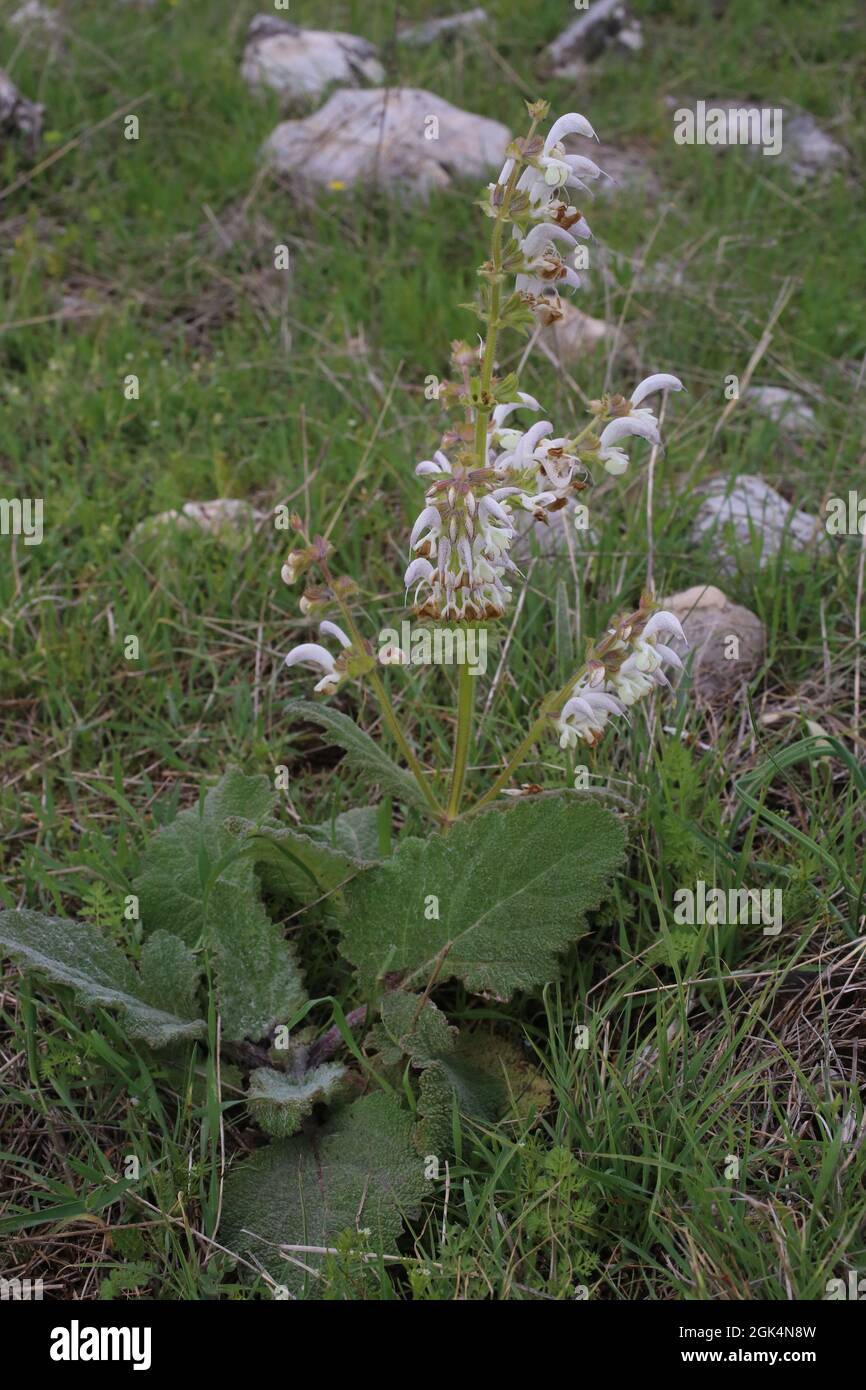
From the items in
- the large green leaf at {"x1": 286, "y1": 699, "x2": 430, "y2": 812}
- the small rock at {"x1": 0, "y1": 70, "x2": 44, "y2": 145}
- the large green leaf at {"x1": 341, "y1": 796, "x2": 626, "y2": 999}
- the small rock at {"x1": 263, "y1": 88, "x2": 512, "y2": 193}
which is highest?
the small rock at {"x1": 0, "y1": 70, "x2": 44, "y2": 145}

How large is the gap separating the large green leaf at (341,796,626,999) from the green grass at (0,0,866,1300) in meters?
0.15

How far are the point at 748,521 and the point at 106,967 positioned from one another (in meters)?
1.90

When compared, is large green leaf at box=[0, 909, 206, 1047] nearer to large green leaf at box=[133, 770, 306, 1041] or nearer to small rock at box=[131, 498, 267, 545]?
large green leaf at box=[133, 770, 306, 1041]

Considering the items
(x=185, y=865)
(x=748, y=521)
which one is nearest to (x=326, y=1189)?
(x=185, y=865)

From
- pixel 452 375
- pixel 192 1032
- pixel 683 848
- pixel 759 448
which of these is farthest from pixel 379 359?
pixel 192 1032

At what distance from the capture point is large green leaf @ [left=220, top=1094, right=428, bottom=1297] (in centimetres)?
194

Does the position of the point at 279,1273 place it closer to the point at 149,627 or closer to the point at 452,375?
the point at 149,627

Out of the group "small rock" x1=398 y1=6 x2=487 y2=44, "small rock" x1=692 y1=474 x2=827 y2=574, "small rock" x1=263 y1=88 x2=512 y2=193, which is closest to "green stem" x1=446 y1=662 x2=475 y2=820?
"small rock" x1=692 y1=474 x2=827 y2=574

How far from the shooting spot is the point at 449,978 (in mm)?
2223

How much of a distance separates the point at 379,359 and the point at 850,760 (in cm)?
217

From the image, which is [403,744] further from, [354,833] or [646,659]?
[646,659]

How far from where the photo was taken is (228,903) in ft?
7.40

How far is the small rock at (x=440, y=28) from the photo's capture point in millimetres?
5457

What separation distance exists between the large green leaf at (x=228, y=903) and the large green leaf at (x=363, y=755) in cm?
22
